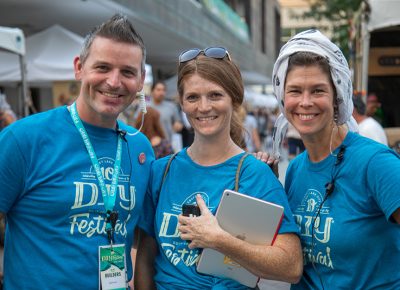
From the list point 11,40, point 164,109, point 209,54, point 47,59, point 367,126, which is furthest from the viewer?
point 164,109

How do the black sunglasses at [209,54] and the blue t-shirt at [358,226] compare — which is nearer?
the blue t-shirt at [358,226]

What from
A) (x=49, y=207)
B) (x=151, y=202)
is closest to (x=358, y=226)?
(x=151, y=202)

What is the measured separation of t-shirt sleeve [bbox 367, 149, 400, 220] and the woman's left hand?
0.66m

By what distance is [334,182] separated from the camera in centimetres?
251

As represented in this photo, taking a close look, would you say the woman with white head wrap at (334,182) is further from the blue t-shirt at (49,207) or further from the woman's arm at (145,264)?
the blue t-shirt at (49,207)

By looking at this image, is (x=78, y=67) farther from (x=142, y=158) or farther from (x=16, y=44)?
(x=16, y=44)

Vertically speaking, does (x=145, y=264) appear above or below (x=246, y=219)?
below

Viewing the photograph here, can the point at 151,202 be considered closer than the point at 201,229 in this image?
No

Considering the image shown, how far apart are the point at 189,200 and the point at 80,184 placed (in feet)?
1.65

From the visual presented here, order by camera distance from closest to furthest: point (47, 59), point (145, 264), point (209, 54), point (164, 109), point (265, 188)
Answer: point (265, 188)
point (209, 54)
point (145, 264)
point (47, 59)
point (164, 109)

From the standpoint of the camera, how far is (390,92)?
8523mm

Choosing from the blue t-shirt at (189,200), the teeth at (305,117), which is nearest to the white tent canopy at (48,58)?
the blue t-shirt at (189,200)

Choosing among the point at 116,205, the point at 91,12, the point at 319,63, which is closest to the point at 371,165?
the point at 319,63

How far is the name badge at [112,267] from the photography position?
98.1 inches
